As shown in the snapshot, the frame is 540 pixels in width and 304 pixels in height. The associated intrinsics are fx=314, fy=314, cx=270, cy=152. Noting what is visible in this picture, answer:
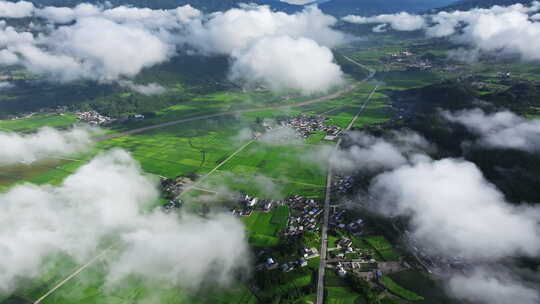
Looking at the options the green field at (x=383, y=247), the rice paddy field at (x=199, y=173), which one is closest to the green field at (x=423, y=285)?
the green field at (x=383, y=247)

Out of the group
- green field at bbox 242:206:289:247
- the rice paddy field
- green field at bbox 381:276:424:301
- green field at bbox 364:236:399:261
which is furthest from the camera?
green field at bbox 242:206:289:247

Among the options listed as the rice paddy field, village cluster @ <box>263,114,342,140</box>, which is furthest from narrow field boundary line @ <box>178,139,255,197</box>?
village cluster @ <box>263,114,342,140</box>

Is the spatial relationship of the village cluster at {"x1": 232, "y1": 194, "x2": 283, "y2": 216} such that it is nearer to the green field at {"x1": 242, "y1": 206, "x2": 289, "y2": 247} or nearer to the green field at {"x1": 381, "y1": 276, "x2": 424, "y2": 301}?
the green field at {"x1": 242, "y1": 206, "x2": 289, "y2": 247}

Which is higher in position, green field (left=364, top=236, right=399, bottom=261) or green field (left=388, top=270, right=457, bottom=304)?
green field (left=364, top=236, right=399, bottom=261)

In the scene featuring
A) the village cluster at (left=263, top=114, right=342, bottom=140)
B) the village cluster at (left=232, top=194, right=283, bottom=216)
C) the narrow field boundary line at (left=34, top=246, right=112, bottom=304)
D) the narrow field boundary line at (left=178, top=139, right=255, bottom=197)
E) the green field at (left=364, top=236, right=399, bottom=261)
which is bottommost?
the narrow field boundary line at (left=34, top=246, right=112, bottom=304)

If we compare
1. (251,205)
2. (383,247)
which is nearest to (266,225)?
(251,205)

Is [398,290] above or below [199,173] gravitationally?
below

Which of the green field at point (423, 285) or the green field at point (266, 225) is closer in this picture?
the green field at point (423, 285)

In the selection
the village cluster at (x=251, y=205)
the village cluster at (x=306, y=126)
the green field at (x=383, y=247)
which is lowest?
the green field at (x=383, y=247)

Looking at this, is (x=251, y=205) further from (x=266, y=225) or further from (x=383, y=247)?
(x=383, y=247)

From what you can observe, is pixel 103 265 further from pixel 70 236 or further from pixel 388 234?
pixel 388 234

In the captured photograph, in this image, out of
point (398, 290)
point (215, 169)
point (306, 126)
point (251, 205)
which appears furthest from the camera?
point (306, 126)

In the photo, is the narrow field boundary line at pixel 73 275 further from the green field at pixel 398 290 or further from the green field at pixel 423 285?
the green field at pixel 423 285
